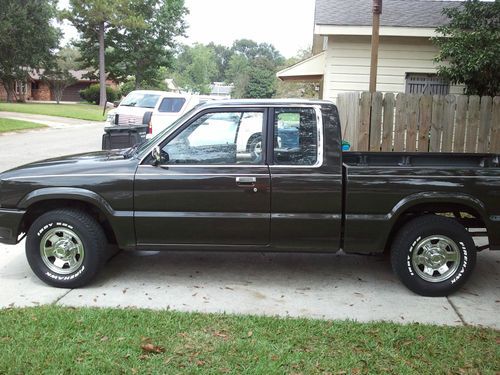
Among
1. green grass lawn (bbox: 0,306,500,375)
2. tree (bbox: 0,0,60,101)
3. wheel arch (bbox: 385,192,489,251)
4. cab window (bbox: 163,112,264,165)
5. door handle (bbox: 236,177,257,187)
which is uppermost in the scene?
tree (bbox: 0,0,60,101)

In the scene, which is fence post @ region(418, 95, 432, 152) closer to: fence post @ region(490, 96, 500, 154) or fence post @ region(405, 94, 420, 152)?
fence post @ region(405, 94, 420, 152)

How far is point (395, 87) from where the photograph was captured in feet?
41.2

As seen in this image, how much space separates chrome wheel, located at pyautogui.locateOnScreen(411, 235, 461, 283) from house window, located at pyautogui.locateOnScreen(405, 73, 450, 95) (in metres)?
8.10

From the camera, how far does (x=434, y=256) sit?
5.11 meters

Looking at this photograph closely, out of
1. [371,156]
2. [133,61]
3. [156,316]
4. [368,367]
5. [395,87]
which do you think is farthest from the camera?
[133,61]

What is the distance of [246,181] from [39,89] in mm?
65954

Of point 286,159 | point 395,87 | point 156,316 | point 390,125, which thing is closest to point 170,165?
point 286,159

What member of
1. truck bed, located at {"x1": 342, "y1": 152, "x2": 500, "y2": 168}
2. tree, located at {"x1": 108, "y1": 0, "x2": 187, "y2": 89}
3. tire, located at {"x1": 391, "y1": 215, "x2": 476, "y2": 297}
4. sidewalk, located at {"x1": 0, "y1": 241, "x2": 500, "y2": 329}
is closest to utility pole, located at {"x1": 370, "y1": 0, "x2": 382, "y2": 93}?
truck bed, located at {"x1": 342, "y1": 152, "x2": 500, "y2": 168}

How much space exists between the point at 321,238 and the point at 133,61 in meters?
53.9

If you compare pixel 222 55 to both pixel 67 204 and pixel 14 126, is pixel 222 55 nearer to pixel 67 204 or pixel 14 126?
pixel 14 126

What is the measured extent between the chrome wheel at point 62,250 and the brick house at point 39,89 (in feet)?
169

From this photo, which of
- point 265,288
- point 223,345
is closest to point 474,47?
point 265,288

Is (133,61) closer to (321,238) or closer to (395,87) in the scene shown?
Answer: (395,87)

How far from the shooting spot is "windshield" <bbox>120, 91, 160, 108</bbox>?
17.8 meters
